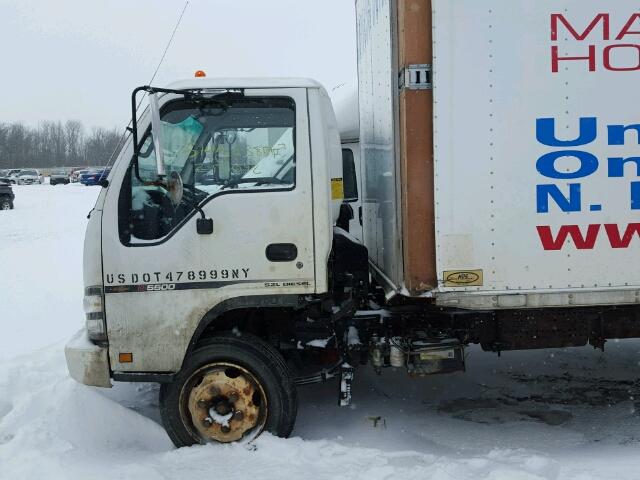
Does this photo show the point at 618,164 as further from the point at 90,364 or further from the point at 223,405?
the point at 90,364

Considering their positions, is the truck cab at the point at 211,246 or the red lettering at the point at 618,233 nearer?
the red lettering at the point at 618,233

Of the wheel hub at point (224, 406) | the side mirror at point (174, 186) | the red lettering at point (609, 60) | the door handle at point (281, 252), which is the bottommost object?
the wheel hub at point (224, 406)

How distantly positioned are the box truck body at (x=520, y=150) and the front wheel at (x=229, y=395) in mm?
1124

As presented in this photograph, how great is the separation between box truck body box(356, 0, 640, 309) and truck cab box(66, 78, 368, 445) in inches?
27.3

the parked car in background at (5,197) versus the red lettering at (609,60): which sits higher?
the red lettering at (609,60)

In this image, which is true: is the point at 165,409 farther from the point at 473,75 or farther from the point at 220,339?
the point at 473,75

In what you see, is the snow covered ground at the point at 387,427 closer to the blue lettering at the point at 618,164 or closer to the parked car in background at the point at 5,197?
the blue lettering at the point at 618,164

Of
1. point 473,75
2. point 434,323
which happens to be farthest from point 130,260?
point 473,75

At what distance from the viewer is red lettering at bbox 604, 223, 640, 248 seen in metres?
3.85

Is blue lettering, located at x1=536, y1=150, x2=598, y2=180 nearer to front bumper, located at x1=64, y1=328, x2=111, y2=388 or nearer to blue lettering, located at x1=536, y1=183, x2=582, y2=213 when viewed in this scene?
blue lettering, located at x1=536, y1=183, x2=582, y2=213

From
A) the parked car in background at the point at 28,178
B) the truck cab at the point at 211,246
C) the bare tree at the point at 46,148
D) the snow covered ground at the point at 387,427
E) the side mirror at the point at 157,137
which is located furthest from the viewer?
the bare tree at the point at 46,148

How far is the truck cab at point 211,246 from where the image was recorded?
403cm

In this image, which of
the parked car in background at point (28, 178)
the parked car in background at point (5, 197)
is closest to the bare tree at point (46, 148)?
the parked car in background at point (28, 178)

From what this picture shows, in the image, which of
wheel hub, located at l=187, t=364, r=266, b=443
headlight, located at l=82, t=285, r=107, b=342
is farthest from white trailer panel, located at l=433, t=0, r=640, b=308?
headlight, located at l=82, t=285, r=107, b=342
